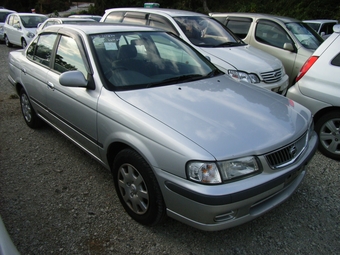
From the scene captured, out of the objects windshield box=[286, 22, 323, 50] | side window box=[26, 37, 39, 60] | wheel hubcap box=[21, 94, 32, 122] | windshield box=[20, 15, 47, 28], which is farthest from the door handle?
windshield box=[20, 15, 47, 28]

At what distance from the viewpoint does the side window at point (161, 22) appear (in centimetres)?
586

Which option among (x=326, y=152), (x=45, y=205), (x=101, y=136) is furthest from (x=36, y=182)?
(x=326, y=152)

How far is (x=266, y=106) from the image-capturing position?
9.11 ft

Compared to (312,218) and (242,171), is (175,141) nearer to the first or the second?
(242,171)

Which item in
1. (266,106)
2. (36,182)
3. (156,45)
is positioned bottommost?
(36,182)

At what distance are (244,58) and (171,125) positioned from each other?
3.47 meters

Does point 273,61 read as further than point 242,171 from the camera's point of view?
Yes

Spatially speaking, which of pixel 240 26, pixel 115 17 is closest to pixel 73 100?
pixel 115 17

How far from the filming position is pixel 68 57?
335 cm

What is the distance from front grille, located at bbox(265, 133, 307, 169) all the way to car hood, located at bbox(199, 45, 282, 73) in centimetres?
271

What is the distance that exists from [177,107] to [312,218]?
1.62 metres

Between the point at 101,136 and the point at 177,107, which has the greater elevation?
the point at 177,107

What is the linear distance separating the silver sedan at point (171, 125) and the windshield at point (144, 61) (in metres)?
0.01

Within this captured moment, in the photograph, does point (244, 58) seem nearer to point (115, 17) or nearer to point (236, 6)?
point (115, 17)
